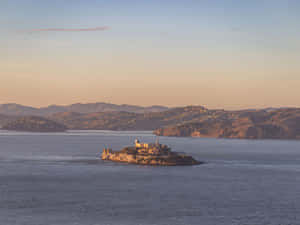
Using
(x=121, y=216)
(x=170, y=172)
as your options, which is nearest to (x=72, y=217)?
(x=121, y=216)

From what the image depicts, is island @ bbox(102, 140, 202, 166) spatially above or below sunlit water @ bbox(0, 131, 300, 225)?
above

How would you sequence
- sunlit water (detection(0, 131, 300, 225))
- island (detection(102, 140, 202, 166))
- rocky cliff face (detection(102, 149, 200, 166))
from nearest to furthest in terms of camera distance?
sunlit water (detection(0, 131, 300, 225))
rocky cliff face (detection(102, 149, 200, 166))
island (detection(102, 140, 202, 166))

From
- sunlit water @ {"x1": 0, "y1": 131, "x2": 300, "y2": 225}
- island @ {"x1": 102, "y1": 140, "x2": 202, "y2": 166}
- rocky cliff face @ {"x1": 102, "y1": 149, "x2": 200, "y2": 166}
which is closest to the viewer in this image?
sunlit water @ {"x1": 0, "y1": 131, "x2": 300, "y2": 225}

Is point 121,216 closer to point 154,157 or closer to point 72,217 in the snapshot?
point 72,217

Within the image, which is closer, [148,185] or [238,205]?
[238,205]

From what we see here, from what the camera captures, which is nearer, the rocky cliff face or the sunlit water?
the sunlit water

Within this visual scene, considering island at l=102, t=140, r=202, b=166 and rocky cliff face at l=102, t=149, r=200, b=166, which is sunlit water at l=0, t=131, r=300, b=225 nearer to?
rocky cliff face at l=102, t=149, r=200, b=166

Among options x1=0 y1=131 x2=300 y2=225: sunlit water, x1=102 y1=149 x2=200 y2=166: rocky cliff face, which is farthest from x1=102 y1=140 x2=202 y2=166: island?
x1=0 y1=131 x2=300 y2=225: sunlit water

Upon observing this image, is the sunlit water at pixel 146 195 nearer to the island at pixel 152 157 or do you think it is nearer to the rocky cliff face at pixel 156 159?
the rocky cliff face at pixel 156 159
